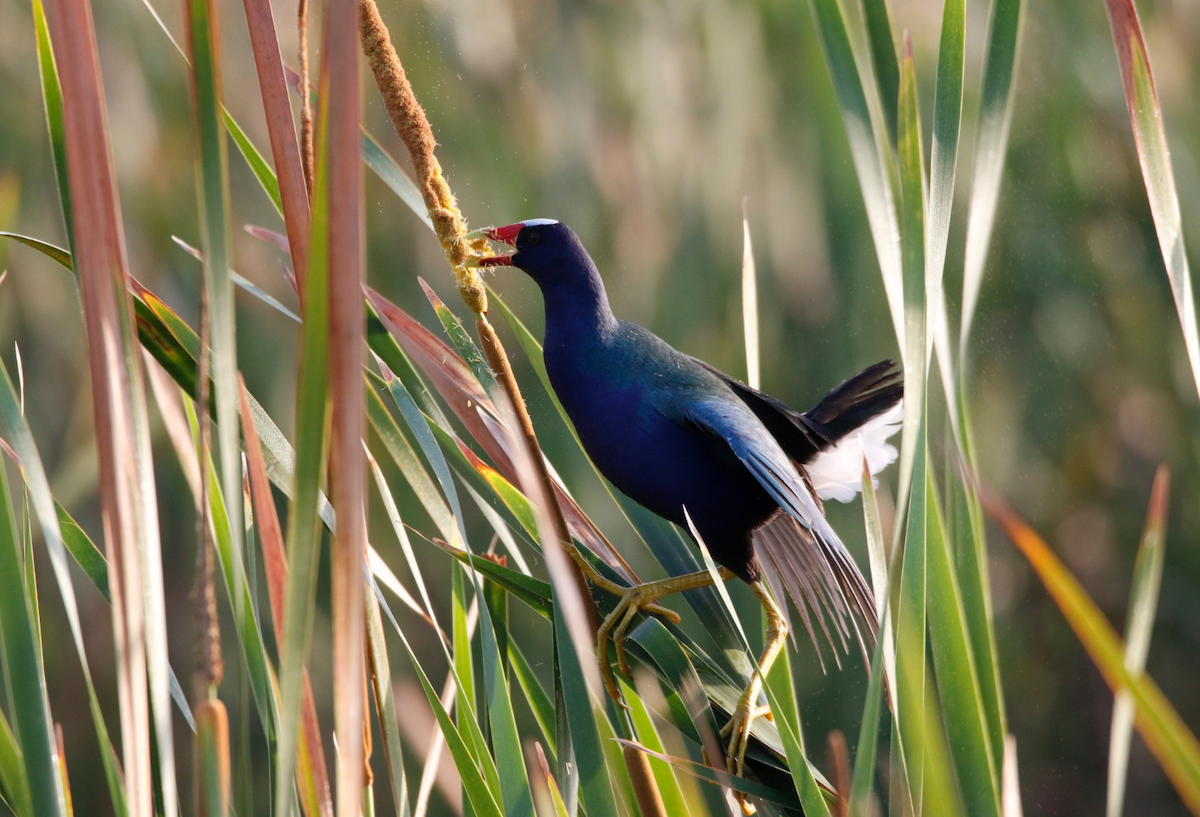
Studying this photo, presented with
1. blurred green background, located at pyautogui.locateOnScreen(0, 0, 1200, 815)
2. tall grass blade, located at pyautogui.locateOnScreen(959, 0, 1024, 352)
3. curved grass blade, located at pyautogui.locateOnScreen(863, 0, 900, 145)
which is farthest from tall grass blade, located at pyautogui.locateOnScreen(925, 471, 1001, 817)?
blurred green background, located at pyautogui.locateOnScreen(0, 0, 1200, 815)

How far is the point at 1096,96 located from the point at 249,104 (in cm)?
181

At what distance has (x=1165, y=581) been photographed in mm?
2465

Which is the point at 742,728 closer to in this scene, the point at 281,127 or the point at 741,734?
the point at 741,734

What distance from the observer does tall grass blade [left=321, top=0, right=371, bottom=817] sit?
43 cm

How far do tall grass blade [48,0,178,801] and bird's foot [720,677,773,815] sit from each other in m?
0.43

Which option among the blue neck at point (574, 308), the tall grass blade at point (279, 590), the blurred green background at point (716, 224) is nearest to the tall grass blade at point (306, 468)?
the tall grass blade at point (279, 590)

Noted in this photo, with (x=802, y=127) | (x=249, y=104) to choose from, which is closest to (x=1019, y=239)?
(x=802, y=127)

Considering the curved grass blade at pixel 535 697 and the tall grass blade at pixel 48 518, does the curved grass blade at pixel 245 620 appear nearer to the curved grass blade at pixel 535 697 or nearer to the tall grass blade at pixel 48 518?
the tall grass blade at pixel 48 518

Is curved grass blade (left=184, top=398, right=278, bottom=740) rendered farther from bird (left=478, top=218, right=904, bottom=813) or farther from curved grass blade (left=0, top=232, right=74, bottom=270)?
bird (left=478, top=218, right=904, bottom=813)

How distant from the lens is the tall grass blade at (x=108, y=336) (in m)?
0.46

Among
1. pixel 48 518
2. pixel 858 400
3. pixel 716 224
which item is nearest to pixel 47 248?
pixel 48 518

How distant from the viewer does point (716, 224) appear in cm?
203

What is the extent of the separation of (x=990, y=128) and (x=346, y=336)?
395 millimetres

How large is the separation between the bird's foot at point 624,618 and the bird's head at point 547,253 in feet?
1.20
